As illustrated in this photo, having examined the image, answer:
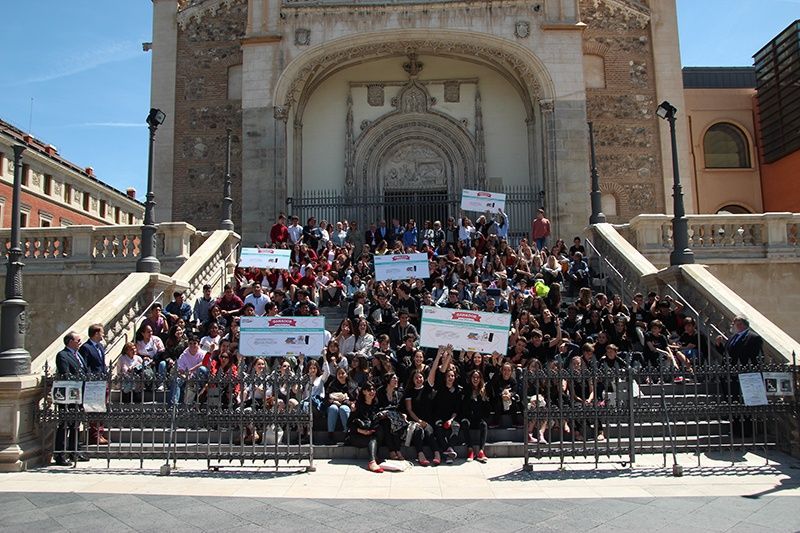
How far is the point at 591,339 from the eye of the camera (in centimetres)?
1037

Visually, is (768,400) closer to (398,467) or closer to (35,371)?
(398,467)

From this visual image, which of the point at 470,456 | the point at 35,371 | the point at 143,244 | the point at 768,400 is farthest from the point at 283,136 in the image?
the point at 768,400

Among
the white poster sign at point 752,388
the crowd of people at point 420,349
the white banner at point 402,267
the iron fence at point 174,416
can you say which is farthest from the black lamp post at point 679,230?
the iron fence at point 174,416

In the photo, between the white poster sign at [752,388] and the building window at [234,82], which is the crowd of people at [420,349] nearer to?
the white poster sign at [752,388]

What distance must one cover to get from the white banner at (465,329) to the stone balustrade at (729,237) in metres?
8.60

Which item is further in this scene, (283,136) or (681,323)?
(283,136)

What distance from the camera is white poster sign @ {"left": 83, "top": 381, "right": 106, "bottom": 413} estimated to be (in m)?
8.28

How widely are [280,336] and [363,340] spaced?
6.68ft

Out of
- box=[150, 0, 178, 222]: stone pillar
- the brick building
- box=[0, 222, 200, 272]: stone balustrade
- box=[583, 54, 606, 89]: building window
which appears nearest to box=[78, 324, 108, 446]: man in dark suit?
box=[0, 222, 200, 272]: stone balustrade

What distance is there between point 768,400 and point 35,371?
32.5ft

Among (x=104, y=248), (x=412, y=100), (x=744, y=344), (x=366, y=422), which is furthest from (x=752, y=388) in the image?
(x=412, y=100)

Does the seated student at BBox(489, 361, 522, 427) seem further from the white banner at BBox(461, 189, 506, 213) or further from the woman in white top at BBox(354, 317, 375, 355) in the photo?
the white banner at BBox(461, 189, 506, 213)

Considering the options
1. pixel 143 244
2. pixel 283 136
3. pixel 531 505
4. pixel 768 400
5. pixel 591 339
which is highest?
pixel 283 136

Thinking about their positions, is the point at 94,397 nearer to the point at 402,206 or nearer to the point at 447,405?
the point at 447,405
